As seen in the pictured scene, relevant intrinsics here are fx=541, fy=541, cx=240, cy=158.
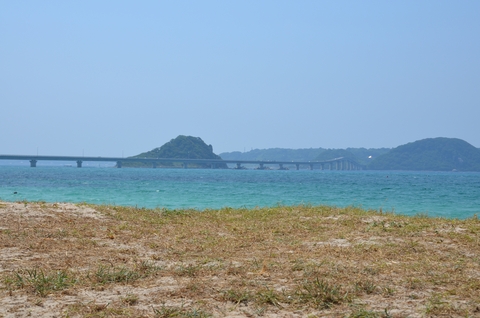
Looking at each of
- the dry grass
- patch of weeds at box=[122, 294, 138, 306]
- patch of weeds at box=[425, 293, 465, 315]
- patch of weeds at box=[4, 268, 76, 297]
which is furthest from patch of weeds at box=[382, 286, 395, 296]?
patch of weeds at box=[4, 268, 76, 297]

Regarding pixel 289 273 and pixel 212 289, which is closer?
pixel 212 289

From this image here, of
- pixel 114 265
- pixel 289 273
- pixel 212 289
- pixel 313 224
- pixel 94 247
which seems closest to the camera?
pixel 212 289

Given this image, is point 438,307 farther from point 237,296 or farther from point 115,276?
point 115,276

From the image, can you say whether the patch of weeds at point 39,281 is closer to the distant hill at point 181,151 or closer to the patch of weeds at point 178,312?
the patch of weeds at point 178,312

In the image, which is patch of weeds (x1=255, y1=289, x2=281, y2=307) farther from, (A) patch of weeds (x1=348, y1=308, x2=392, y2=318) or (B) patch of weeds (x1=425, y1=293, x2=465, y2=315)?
(B) patch of weeds (x1=425, y1=293, x2=465, y2=315)

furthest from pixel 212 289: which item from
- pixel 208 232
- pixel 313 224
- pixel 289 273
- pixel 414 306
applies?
pixel 313 224

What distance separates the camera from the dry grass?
6.16 metres

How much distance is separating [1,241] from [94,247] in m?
1.72

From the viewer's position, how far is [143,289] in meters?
6.87

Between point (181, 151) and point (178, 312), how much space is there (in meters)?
186

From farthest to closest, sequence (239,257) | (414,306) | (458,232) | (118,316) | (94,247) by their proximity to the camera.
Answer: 1. (458,232)
2. (94,247)
3. (239,257)
4. (414,306)
5. (118,316)

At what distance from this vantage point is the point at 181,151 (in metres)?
191

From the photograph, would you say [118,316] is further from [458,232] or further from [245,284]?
[458,232]

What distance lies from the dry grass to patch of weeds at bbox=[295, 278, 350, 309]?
0.02 metres
